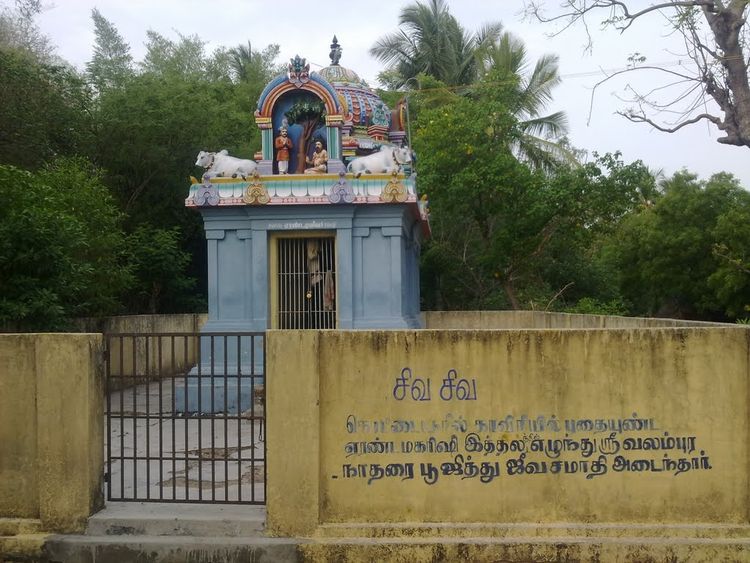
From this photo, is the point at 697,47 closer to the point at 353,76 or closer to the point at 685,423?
the point at 685,423

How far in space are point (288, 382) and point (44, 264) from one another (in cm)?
685

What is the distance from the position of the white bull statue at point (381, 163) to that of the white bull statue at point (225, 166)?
1838mm

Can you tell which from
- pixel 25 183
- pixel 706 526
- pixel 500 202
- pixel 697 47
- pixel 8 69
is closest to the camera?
pixel 706 526

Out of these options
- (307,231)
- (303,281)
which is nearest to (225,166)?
(307,231)

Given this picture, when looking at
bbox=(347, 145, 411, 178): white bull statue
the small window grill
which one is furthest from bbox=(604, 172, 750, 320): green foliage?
the small window grill

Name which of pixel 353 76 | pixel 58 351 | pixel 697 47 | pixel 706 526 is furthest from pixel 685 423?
pixel 353 76

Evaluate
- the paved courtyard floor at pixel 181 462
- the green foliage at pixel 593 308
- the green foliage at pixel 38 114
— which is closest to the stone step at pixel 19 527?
the paved courtyard floor at pixel 181 462

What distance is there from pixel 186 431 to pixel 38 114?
15.7 m

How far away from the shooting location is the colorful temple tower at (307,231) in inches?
556

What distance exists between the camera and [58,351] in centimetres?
665

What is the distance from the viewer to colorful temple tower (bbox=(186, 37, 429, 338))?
46.3ft

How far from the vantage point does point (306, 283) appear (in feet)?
47.5

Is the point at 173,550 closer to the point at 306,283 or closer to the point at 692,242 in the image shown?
the point at 306,283

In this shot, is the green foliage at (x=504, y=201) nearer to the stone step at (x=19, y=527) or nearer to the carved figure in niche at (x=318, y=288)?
the carved figure in niche at (x=318, y=288)
